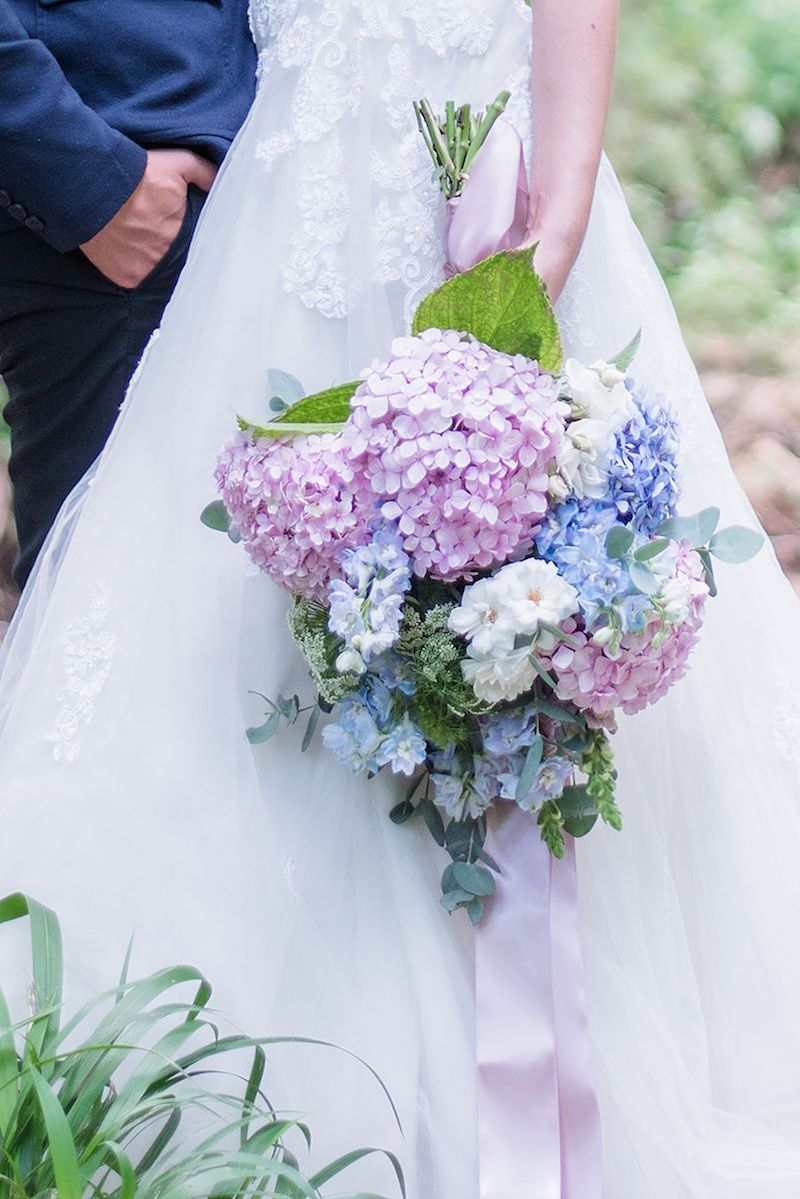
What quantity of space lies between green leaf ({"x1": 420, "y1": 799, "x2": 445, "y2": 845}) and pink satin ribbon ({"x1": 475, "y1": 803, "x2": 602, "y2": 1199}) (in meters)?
0.04

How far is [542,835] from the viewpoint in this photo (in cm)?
101

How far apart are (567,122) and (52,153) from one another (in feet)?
1.47

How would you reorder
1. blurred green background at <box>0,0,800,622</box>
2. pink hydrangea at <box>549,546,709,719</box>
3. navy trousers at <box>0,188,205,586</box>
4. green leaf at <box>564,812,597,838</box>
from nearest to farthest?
1. pink hydrangea at <box>549,546,709,719</box>
2. green leaf at <box>564,812,597,838</box>
3. navy trousers at <box>0,188,205,586</box>
4. blurred green background at <box>0,0,800,622</box>

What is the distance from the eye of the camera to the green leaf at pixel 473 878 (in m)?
1.01

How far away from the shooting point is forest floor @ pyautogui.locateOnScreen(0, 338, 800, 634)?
2395mm

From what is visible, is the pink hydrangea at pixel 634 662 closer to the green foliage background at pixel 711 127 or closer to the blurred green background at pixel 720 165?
the blurred green background at pixel 720 165

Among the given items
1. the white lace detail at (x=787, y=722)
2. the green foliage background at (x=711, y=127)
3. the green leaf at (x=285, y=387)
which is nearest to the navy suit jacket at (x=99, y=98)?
the green leaf at (x=285, y=387)

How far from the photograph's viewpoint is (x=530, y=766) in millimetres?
947

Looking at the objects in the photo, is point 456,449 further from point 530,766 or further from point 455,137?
point 455,137

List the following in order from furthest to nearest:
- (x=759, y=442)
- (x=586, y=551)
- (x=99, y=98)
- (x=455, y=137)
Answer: (x=759, y=442) → (x=99, y=98) → (x=455, y=137) → (x=586, y=551)

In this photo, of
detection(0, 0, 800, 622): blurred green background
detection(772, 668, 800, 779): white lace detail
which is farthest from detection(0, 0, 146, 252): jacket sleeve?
detection(0, 0, 800, 622): blurred green background

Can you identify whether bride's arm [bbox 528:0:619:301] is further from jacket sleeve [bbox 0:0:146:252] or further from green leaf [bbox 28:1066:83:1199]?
green leaf [bbox 28:1066:83:1199]

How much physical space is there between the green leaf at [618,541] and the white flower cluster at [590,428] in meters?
0.04

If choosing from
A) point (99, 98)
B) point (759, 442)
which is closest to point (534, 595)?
point (99, 98)
